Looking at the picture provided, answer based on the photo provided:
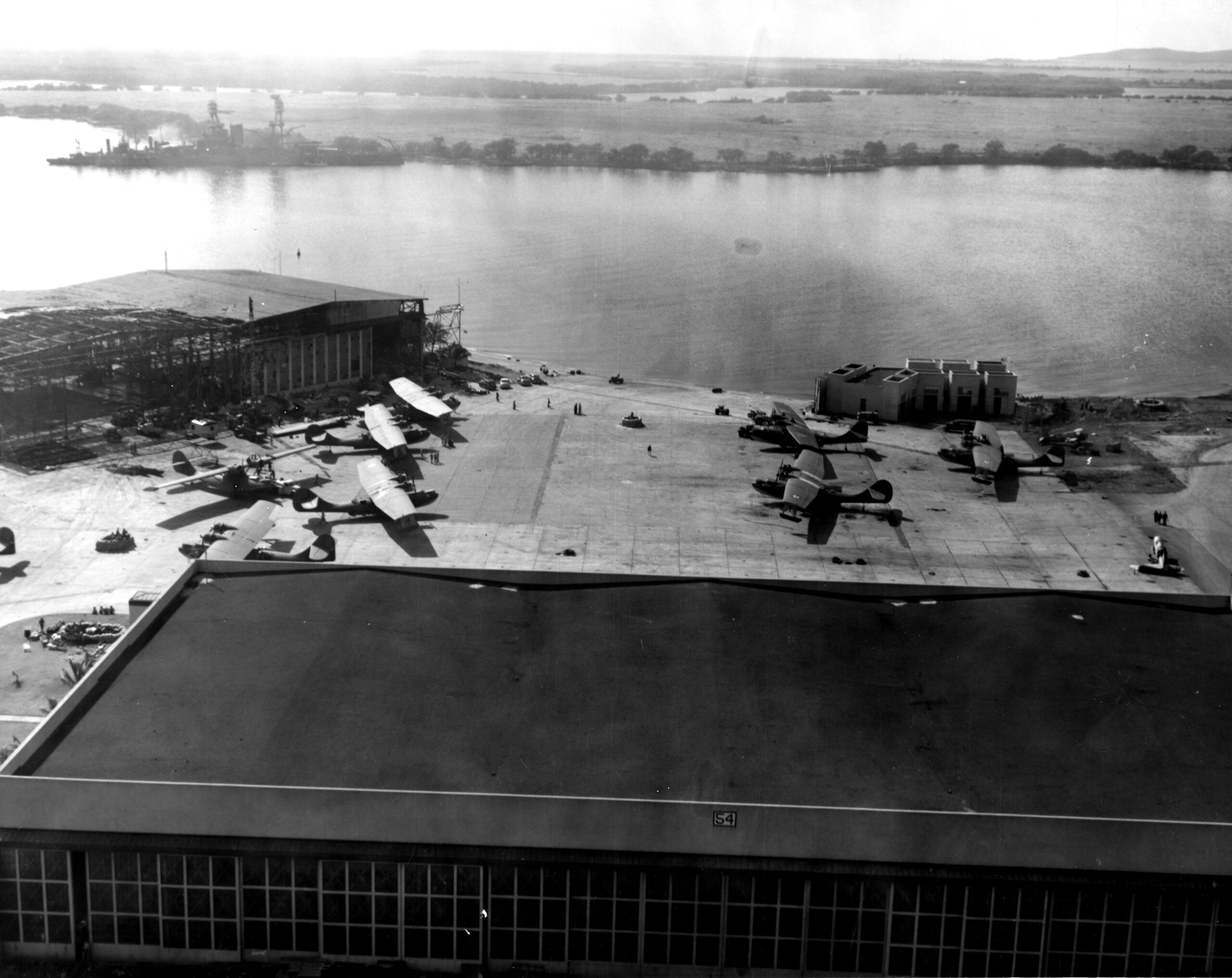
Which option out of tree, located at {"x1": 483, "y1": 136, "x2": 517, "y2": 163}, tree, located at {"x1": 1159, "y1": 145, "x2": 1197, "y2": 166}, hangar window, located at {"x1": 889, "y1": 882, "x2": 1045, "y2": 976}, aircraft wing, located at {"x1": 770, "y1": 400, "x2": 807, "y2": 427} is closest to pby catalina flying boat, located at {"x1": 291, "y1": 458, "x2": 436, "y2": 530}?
aircraft wing, located at {"x1": 770, "y1": 400, "x2": 807, "y2": 427}

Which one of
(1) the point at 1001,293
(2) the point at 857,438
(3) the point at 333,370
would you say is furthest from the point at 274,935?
(1) the point at 1001,293

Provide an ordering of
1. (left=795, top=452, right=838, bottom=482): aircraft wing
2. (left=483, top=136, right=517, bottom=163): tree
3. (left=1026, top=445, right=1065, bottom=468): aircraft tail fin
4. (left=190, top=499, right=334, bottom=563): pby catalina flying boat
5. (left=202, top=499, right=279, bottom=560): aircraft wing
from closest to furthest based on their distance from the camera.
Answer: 1. (left=202, top=499, right=279, bottom=560): aircraft wing
2. (left=190, top=499, right=334, bottom=563): pby catalina flying boat
3. (left=795, top=452, right=838, bottom=482): aircraft wing
4. (left=1026, top=445, right=1065, bottom=468): aircraft tail fin
5. (left=483, top=136, right=517, bottom=163): tree

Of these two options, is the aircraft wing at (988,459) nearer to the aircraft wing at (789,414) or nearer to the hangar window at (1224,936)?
the aircraft wing at (789,414)

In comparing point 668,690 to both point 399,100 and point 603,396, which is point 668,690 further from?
point 399,100

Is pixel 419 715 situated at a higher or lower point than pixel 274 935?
higher

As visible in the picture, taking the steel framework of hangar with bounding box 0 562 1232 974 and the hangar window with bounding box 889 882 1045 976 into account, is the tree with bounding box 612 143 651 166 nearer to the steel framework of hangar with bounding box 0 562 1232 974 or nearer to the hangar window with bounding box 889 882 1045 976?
the steel framework of hangar with bounding box 0 562 1232 974

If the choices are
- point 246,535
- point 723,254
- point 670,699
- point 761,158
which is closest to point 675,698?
point 670,699

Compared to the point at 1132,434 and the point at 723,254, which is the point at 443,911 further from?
the point at 723,254
